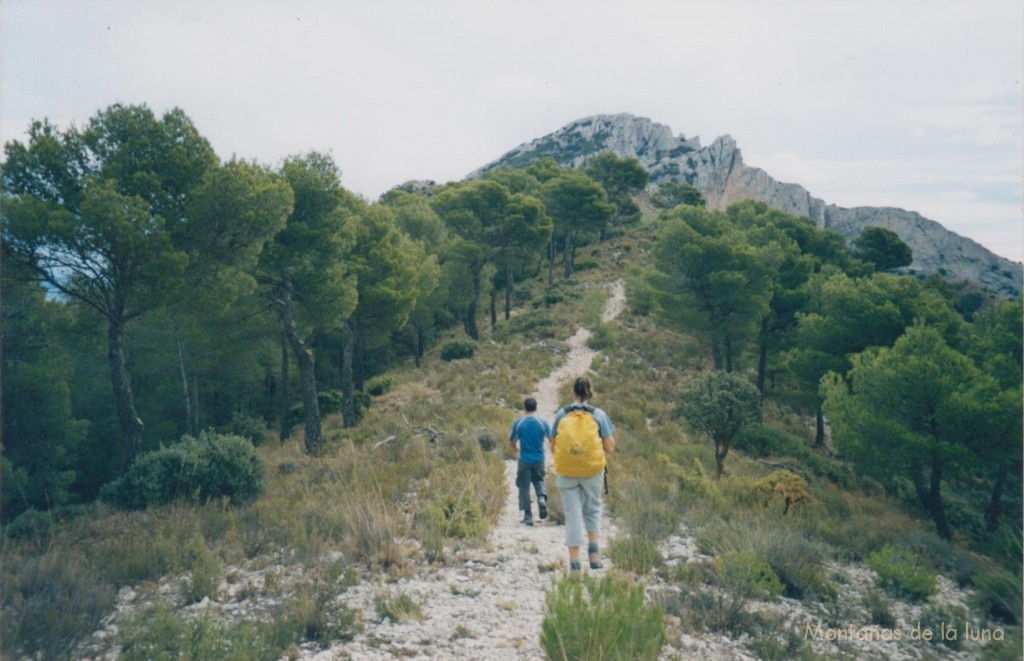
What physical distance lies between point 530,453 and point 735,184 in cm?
11445

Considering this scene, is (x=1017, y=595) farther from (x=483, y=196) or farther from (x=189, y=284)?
(x=483, y=196)

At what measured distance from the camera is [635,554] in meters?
6.76

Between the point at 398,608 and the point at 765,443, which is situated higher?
the point at 398,608

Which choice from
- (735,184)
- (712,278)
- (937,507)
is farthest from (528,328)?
(735,184)

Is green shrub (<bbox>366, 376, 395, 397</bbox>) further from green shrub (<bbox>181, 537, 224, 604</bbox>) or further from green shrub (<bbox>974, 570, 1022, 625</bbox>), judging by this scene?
green shrub (<bbox>974, 570, 1022, 625</bbox>)

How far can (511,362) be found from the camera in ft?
91.7

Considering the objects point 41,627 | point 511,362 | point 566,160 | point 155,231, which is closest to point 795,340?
point 511,362

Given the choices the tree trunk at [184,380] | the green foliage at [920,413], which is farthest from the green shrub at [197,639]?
the tree trunk at [184,380]

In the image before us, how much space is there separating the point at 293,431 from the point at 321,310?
9878mm

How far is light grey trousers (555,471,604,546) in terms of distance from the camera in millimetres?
5593

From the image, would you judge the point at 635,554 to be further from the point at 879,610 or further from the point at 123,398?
the point at 123,398

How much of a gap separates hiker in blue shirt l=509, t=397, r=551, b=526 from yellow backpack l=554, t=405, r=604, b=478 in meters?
1.99

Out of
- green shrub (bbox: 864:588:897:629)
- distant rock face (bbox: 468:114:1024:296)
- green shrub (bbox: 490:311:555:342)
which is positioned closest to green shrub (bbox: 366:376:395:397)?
green shrub (bbox: 490:311:555:342)

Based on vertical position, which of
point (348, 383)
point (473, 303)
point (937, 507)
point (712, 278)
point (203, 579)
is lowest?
point (937, 507)
